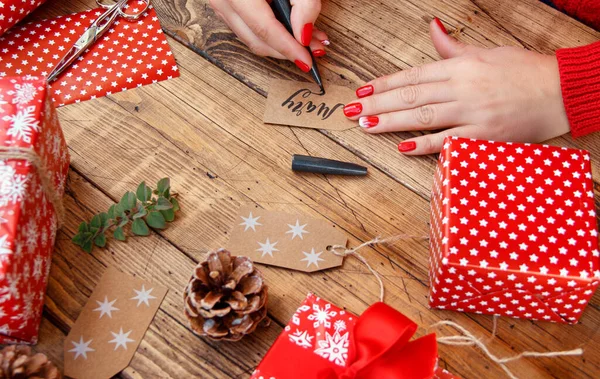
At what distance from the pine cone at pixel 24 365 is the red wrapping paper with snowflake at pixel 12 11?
67cm

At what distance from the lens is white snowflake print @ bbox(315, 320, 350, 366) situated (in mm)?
848

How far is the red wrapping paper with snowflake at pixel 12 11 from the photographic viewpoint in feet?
3.73

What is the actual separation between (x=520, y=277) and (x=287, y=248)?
382mm

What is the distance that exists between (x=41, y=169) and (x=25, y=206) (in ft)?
0.23

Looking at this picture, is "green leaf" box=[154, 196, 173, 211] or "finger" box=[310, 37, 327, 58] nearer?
"green leaf" box=[154, 196, 173, 211]

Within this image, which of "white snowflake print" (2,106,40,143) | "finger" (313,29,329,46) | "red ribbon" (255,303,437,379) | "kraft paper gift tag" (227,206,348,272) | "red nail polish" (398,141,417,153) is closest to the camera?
"red ribbon" (255,303,437,379)

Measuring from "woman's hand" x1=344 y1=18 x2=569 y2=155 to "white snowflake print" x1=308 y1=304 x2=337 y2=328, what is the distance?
361mm

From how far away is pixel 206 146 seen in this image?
1.09 meters

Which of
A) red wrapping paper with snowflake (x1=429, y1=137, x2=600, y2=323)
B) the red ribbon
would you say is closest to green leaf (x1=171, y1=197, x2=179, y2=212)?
the red ribbon

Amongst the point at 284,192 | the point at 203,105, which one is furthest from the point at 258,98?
the point at 284,192

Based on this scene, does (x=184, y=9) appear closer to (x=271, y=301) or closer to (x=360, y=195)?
(x=360, y=195)

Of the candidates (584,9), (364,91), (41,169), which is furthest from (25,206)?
(584,9)

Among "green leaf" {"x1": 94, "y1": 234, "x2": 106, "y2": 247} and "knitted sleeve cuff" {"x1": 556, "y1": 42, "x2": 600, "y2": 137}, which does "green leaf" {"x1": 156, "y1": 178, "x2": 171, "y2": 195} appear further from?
"knitted sleeve cuff" {"x1": 556, "y1": 42, "x2": 600, "y2": 137}

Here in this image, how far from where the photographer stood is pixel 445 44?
3.86 feet
